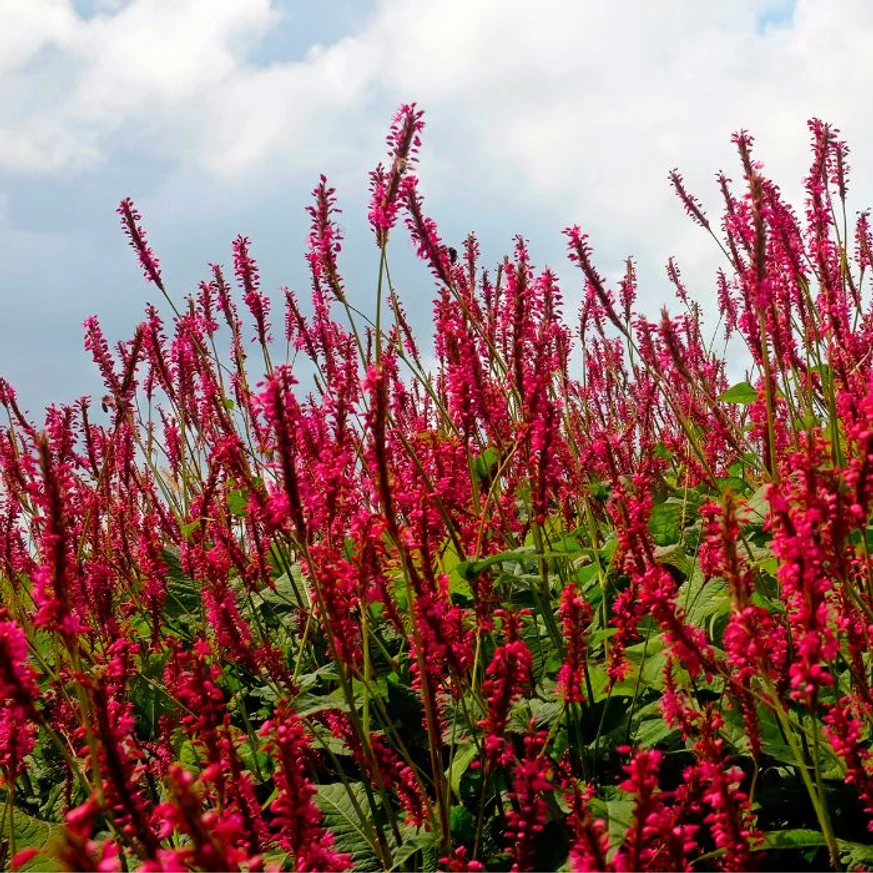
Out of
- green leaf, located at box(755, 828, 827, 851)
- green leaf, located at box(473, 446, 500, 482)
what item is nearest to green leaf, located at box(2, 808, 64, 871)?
green leaf, located at box(473, 446, 500, 482)

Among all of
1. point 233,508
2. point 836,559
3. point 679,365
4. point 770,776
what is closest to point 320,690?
point 233,508

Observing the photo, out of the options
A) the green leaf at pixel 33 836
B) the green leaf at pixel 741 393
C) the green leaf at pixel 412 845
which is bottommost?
the green leaf at pixel 412 845

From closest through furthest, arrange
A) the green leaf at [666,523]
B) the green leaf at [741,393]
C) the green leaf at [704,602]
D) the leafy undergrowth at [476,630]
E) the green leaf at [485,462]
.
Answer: the leafy undergrowth at [476,630]
the green leaf at [704,602]
the green leaf at [485,462]
the green leaf at [741,393]
the green leaf at [666,523]

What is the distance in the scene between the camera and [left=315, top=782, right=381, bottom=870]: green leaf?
2555 mm

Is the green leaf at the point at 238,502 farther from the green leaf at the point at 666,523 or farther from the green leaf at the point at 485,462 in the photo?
the green leaf at the point at 666,523

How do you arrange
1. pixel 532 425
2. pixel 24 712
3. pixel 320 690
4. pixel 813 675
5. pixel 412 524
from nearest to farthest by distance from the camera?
pixel 813 675, pixel 24 712, pixel 532 425, pixel 412 524, pixel 320 690

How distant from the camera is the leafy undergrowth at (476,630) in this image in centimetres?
172

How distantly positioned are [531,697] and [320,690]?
1.16 meters

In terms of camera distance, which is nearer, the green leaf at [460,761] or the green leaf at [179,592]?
the green leaf at [460,761]

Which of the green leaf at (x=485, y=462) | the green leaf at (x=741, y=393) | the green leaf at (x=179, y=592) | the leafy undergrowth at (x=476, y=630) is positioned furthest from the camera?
the green leaf at (x=179, y=592)

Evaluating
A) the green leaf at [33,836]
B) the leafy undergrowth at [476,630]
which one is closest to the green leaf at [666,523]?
the leafy undergrowth at [476,630]

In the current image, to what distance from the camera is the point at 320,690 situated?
3854mm

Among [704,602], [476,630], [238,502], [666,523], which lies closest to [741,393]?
[666,523]

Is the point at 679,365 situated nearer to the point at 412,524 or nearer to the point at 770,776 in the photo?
the point at 412,524
